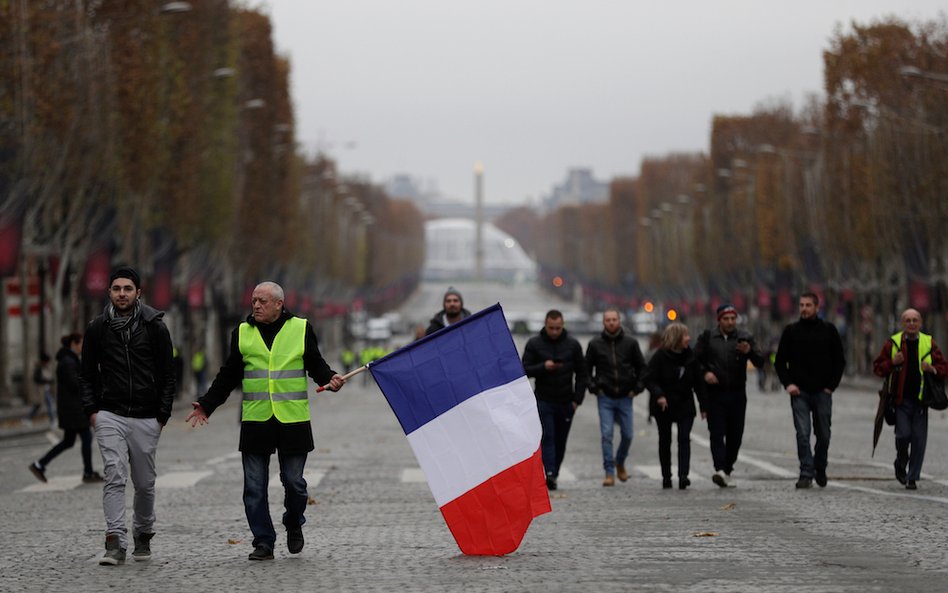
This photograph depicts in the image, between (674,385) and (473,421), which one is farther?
(674,385)

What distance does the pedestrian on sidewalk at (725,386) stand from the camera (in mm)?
19359

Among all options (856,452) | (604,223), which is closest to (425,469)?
(856,452)

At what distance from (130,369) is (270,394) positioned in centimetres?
89

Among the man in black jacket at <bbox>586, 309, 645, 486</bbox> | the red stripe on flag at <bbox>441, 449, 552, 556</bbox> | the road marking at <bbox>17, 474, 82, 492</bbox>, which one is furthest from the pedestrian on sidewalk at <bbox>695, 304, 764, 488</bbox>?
the road marking at <bbox>17, 474, 82, 492</bbox>

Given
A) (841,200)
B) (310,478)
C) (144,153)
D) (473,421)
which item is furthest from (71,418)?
(841,200)

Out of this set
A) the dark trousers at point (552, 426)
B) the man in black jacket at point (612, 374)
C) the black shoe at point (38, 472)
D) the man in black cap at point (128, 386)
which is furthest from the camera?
the black shoe at point (38, 472)

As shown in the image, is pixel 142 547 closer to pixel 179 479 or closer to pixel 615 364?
pixel 615 364

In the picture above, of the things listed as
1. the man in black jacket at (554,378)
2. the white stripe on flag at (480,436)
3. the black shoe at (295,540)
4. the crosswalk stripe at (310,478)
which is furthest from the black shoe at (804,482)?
the black shoe at (295,540)

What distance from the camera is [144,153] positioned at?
5188cm

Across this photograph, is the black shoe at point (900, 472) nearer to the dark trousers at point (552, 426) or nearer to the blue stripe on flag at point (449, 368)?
the dark trousers at point (552, 426)

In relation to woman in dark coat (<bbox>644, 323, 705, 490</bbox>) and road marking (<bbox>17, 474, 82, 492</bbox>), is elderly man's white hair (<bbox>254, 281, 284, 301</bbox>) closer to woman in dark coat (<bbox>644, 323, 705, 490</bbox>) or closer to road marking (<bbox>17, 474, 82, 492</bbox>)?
woman in dark coat (<bbox>644, 323, 705, 490</bbox>)

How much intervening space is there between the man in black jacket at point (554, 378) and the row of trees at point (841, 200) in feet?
97.0

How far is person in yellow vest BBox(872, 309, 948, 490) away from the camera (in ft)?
62.3

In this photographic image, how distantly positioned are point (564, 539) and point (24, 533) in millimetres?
4154
